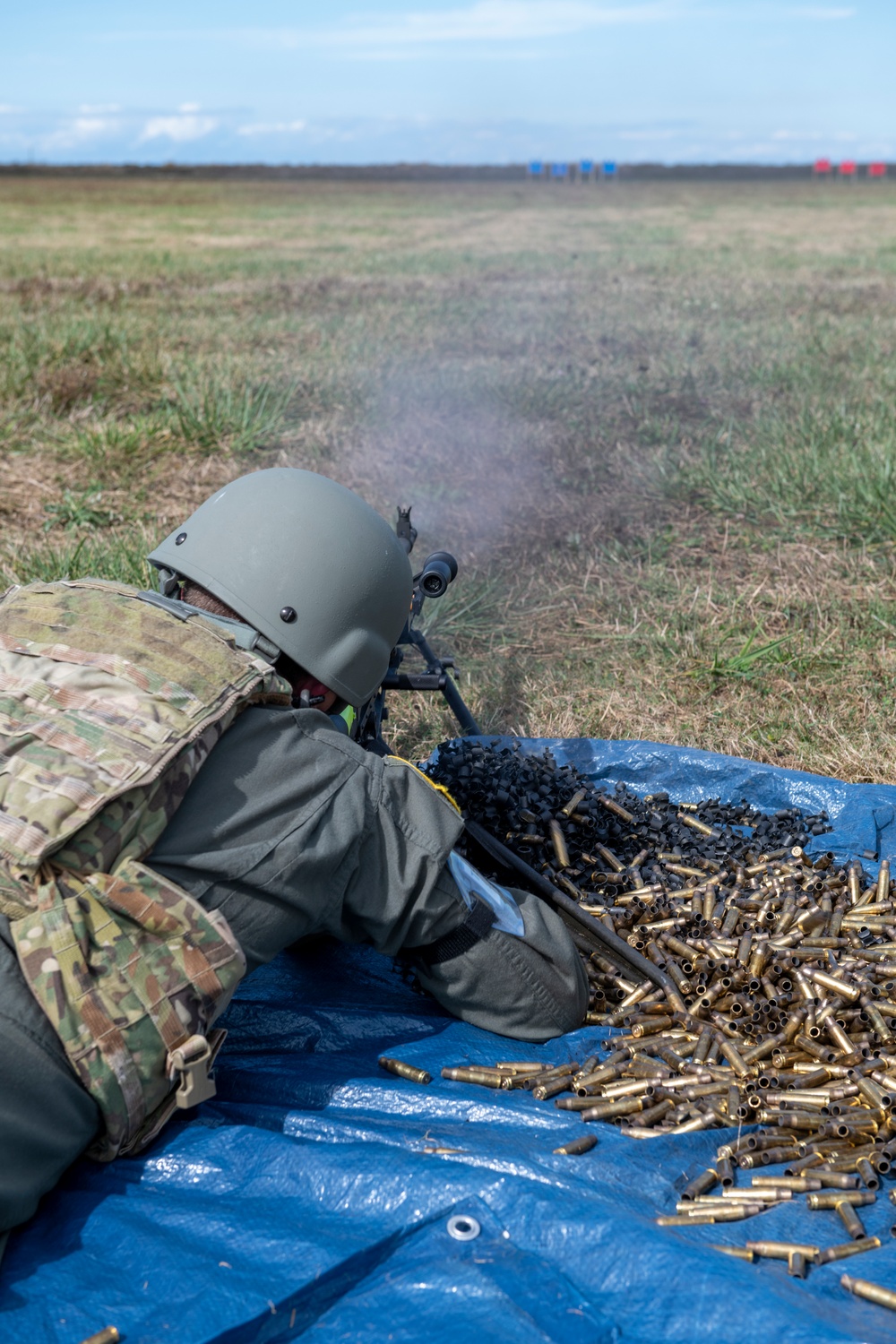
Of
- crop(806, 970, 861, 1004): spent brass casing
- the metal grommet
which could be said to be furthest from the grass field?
the metal grommet

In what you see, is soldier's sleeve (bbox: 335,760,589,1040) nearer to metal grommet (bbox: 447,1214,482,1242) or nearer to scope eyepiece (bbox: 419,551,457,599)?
metal grommet (bbox: 447,1214,482,1242)

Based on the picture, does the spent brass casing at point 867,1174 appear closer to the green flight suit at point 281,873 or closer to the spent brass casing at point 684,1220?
the spent brass casing at point 684,1220

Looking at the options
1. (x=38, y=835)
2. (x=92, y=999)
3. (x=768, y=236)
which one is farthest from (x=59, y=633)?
(x=768, y=236)

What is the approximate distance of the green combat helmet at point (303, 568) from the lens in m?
3.15

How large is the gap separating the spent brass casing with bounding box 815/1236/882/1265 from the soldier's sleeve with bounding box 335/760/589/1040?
1040mm

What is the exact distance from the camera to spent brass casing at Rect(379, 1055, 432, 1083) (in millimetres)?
3029

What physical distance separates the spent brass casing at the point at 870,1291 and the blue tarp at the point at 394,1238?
0.03 m

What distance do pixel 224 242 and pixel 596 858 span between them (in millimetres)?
27598

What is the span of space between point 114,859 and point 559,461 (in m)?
6.71

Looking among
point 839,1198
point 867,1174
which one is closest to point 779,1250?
point 839,1198

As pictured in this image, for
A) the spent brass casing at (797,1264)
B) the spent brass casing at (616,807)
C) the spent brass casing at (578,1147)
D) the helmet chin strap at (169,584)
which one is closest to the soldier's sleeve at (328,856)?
the spent brass casing at (578,1147)

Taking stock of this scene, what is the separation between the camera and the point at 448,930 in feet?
9.86

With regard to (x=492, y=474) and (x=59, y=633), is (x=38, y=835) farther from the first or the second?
(x=492, y=474)

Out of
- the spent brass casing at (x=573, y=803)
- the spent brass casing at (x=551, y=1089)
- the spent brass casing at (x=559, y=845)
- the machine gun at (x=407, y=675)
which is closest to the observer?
the spent brass casing at (x=551, y=1089)
